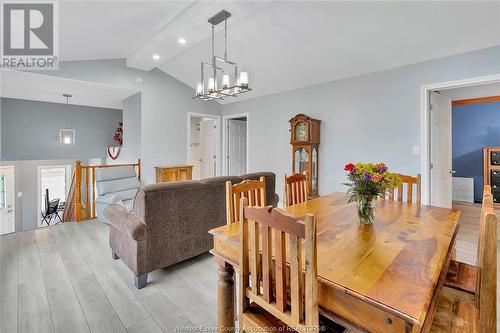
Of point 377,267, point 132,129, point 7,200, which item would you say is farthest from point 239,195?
point 7,200

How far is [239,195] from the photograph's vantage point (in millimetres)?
1904

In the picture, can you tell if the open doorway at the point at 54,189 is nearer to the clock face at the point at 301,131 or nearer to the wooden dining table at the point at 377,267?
the clock face at the point at 301,131

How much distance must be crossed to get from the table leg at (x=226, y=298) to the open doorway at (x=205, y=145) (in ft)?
15.5

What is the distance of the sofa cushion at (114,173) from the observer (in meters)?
4.22

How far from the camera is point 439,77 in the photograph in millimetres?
3143

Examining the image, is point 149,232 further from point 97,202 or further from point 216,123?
point 216,123

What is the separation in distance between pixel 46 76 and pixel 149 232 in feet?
11.2

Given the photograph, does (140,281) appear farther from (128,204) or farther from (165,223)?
(128,204)

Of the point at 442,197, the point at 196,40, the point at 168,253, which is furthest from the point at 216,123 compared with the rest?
the point at 442,197

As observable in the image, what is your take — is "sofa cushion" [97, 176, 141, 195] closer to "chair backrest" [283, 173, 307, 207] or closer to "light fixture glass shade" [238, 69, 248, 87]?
"light fixture glass shade" [238, 69, 248, 87]

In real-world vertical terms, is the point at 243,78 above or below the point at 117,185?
above

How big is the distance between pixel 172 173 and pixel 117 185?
1117 millimetres

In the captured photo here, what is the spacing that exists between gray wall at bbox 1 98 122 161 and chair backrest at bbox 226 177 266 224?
19.5 feet

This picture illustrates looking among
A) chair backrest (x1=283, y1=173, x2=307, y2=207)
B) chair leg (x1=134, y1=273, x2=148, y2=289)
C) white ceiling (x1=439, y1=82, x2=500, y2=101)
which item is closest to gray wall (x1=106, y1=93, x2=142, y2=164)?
chair leg (x1=134, y1=273, x2=148, y2=289)
